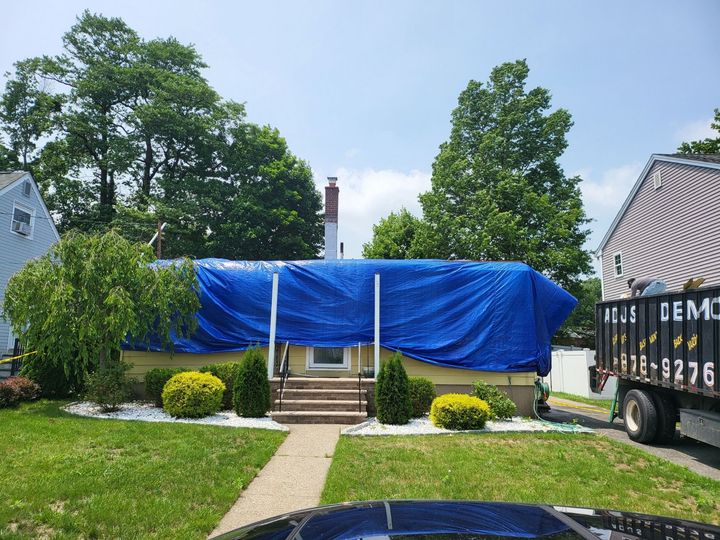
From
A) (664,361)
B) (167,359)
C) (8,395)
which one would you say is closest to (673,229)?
(664,361)

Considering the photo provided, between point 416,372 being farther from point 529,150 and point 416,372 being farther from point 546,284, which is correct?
point 529,150

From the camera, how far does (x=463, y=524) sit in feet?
5.50

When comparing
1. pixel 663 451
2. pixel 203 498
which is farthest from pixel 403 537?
pixel 663 451

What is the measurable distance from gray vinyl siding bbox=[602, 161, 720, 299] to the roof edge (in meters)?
0.14

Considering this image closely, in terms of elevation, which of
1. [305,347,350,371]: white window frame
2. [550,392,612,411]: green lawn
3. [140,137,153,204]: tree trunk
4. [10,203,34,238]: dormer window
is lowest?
[550,392,612,411]: green lawn

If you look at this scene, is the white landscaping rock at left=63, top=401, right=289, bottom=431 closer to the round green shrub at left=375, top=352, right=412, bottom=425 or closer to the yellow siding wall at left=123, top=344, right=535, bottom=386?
the yellow siding wall at left=123, top=344, right=535, bottom=386

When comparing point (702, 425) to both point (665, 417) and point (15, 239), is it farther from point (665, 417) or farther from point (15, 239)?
point (15, 239)

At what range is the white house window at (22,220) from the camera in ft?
63.0

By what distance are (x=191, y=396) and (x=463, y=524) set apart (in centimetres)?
843

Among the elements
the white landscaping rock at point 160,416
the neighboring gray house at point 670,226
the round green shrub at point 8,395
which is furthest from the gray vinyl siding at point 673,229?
the round green shrub at point 8,395

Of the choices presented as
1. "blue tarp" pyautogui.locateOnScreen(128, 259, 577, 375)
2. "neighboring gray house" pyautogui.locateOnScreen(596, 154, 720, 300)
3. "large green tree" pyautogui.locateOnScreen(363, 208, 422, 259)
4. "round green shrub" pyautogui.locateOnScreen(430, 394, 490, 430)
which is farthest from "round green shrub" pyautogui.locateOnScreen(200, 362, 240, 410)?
"large green tree" pyautogui.locateOnScreen(363, 208, 422, 259)

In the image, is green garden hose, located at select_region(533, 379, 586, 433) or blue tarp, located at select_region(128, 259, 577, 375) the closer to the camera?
green garden hose, located at select_region(533, 379, 586, 433)

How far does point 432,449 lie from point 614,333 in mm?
4900

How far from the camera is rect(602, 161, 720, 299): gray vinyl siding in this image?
15.5 m
